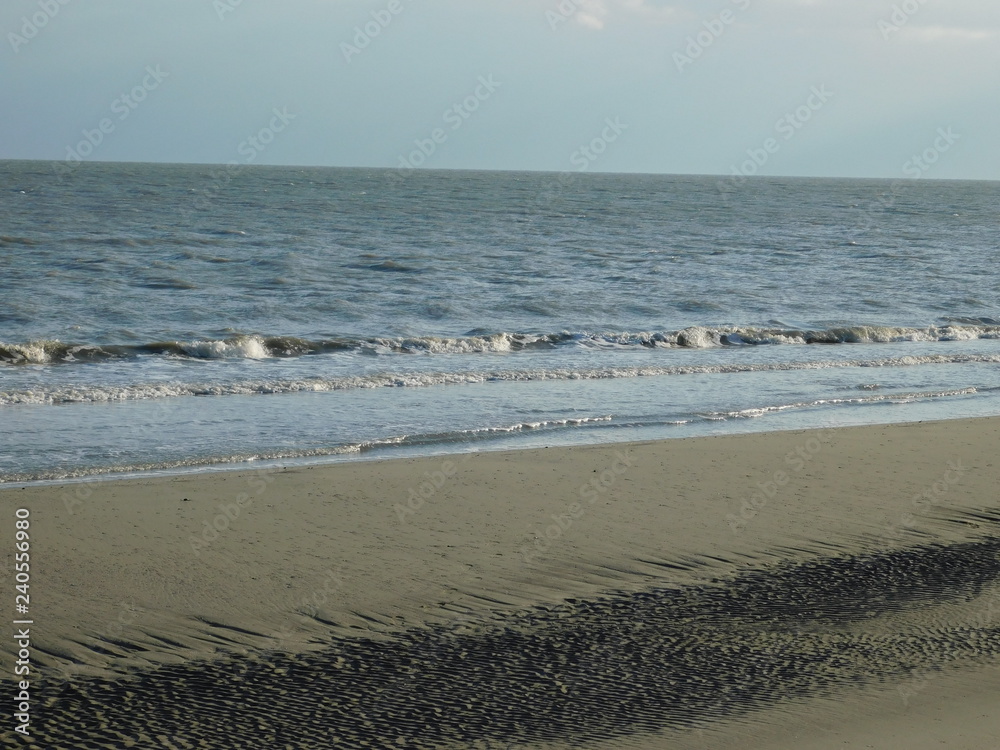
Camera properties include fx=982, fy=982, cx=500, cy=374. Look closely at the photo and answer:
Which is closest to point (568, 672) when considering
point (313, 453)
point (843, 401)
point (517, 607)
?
point (517, 607)

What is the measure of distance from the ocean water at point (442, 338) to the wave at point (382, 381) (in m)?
0.05

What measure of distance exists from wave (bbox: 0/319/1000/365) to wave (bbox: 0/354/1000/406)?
2.37 meters

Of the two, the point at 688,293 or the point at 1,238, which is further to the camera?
the point at 1,238

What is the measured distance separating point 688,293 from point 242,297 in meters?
9.98

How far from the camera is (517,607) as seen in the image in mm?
5090

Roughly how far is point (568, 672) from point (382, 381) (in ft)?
27.5

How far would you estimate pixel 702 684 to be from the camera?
422cm

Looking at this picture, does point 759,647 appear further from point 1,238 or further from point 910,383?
point 1,238

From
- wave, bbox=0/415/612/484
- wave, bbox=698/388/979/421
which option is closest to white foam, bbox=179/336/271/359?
wave, bbox=0/415/612/484

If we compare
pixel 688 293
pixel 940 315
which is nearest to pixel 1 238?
pixel 688 293

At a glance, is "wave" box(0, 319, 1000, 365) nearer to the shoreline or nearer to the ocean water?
the ocean water

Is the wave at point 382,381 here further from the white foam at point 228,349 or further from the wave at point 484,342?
the white foam at point 228,349

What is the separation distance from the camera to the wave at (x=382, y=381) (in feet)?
35.9

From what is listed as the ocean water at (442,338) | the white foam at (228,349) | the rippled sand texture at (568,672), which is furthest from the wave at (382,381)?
the rippled sand texture at (568,672)
